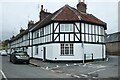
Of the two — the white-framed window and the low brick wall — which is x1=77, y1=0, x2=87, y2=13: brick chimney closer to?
the white-framed window

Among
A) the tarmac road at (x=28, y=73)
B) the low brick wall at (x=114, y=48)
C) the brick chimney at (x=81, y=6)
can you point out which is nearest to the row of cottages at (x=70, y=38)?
the brick chimney at (x=81, y=6)

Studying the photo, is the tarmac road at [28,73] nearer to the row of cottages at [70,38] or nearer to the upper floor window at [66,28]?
the row of cottages at [70,38]

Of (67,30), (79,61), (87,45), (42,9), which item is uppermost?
(42,9)

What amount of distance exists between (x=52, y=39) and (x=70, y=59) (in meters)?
3.52

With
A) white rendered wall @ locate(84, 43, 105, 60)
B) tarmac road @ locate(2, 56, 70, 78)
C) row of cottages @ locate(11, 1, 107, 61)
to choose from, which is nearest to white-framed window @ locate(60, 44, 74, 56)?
row of cottages @ locate(11, 1, 107, 61)

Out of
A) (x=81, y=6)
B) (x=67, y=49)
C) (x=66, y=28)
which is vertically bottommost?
(x=67, y=49)

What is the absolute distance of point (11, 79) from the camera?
13883mm

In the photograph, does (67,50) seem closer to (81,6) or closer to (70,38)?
(70,38)

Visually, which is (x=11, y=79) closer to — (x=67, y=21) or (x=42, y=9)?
(x=67, y=21)

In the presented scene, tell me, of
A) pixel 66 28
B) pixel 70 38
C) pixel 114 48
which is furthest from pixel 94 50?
pixel 114 48

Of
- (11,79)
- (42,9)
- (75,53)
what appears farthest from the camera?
(42,9)

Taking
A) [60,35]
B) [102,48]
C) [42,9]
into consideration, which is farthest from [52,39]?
[42,9]

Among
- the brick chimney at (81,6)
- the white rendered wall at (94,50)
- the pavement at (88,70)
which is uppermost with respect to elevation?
the brick chimney at (81,6)

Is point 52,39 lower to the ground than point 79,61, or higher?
higher
